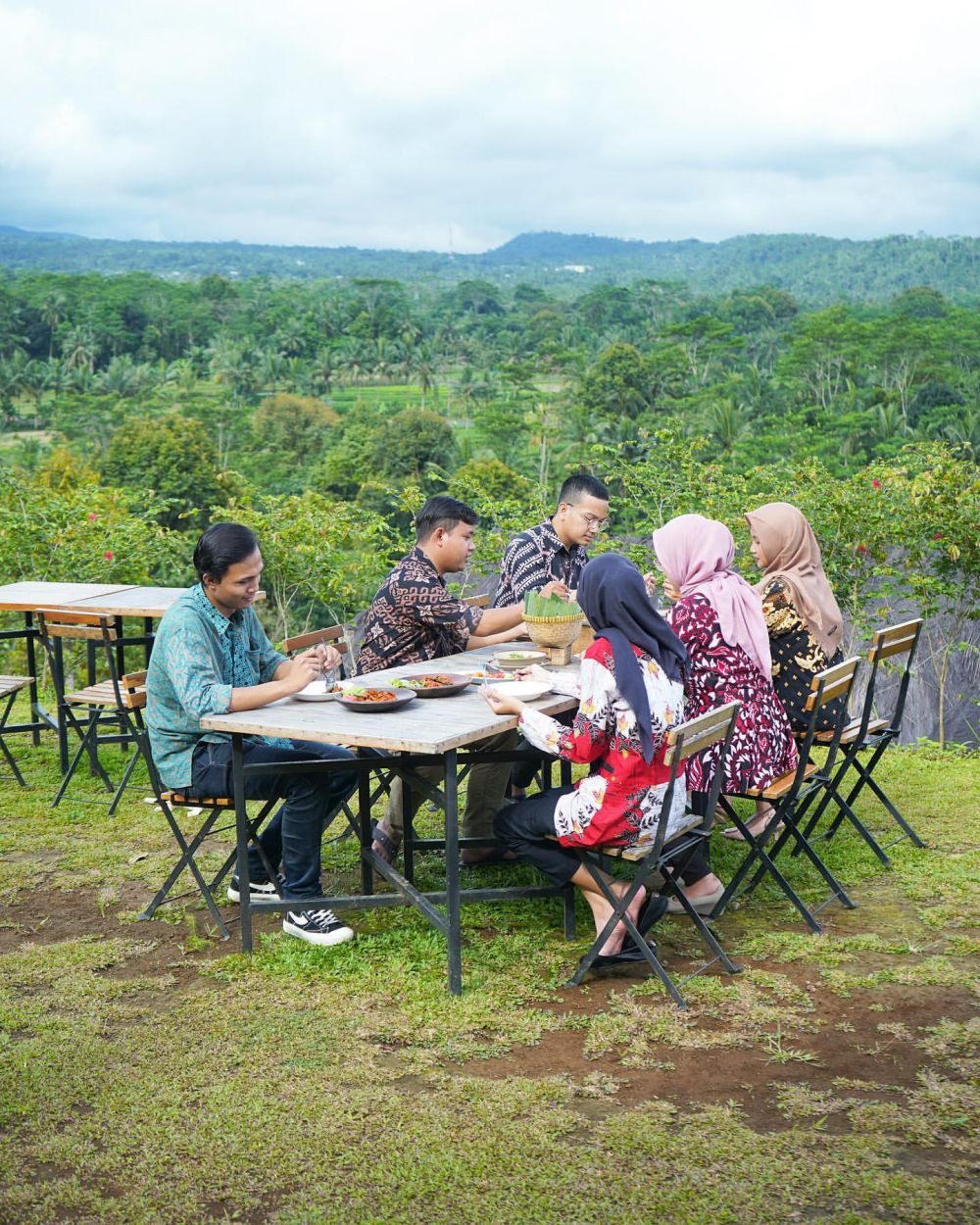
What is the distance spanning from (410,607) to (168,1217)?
2.36 meters

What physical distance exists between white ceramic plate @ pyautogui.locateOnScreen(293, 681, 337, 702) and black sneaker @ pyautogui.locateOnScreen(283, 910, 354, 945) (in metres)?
0.71

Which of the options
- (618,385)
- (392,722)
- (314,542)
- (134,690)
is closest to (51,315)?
(618,385)

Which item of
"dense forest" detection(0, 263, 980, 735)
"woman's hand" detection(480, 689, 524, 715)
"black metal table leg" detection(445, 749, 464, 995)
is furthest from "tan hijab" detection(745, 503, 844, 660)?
"dense forest" detection(0, 263, 980, 735)

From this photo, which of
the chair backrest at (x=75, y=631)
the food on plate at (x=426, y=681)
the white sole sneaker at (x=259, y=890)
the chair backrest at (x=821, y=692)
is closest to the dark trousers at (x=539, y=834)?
the food on plate at (x=426, y=681)

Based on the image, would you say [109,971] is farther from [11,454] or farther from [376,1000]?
[11,454]

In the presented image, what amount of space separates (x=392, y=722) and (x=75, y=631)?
8.32ft

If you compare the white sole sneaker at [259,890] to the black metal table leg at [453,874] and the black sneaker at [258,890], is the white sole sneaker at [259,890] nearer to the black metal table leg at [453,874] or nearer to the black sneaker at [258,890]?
the black sneaker at [258,890]

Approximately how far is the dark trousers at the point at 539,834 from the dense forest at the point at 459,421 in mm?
3812

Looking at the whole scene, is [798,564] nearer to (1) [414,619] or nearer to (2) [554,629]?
(2) [554,629]

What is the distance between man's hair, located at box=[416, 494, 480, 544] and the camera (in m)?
4.43

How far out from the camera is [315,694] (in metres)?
3.92

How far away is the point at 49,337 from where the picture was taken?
83.2 metres

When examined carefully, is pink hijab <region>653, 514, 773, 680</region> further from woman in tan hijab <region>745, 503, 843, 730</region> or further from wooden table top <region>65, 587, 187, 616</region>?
wooden table top <region>65, 587, 187, 616</region>

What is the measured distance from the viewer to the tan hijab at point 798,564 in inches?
185
